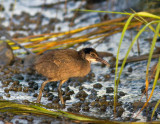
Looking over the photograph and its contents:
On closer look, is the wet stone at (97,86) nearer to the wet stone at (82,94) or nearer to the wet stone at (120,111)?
the wet stone at (82,94)

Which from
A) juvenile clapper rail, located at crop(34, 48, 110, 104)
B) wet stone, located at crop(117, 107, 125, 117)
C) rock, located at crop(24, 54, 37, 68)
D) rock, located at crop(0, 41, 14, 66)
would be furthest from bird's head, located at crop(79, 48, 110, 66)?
rock, located at crop(0, 41, 14, 66)

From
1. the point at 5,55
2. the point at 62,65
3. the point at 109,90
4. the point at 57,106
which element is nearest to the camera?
the point at 57,106

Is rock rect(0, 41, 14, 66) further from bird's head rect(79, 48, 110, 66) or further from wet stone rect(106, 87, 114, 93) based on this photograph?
wet stone rect(106, 87, 114, 93)

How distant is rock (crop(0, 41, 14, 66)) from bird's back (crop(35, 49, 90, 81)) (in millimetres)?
2430

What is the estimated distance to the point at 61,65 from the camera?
590 cm

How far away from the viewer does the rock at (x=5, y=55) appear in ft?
27.1

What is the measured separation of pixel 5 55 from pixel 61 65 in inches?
111

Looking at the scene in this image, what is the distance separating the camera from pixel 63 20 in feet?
39.2

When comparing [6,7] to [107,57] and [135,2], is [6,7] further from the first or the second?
[107,57]

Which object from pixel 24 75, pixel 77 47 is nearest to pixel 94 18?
pixel 77 47

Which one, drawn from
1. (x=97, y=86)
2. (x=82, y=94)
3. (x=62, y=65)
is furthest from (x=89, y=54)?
(x=97, y=86)

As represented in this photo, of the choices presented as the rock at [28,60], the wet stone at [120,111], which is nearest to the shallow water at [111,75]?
the wet stone at [120,111]

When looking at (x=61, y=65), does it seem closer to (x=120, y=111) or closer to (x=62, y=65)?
(x=62, y=65)

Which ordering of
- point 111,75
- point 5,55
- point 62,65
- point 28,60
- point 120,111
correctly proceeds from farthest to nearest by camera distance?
point 5,55
point 28,60
point 111,75
point 62,65
point 120,111
